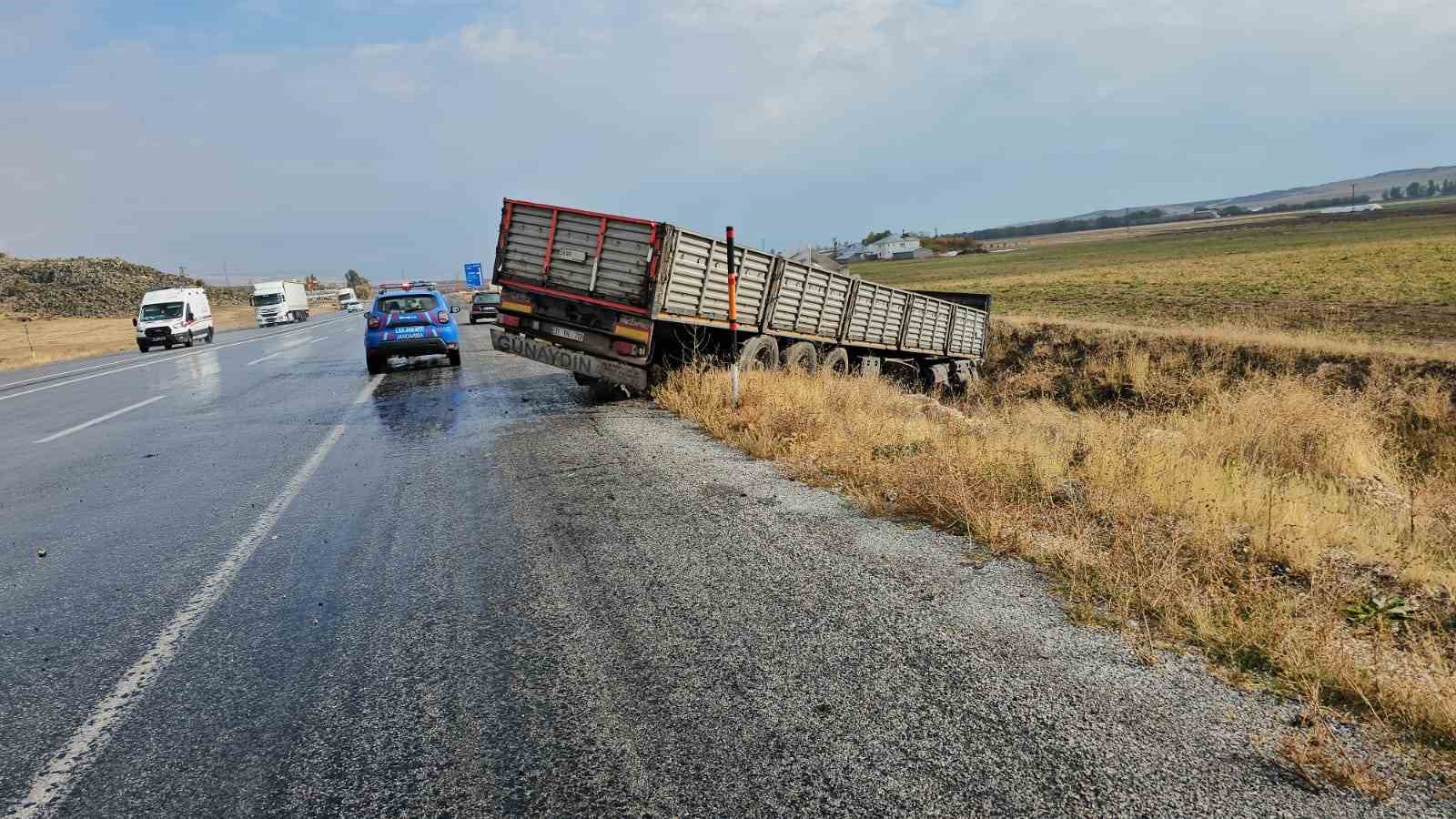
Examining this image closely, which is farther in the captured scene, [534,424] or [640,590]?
[534,424]

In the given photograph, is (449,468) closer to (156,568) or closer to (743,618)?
(156,568)

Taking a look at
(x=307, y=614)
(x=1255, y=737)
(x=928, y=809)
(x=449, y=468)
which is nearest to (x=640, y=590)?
(x=307, y=614)

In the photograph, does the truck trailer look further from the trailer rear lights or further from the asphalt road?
the asphalt road

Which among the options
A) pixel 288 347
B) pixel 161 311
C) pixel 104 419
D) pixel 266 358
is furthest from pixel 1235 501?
pixel 161 311

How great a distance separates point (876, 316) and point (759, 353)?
4.21 m

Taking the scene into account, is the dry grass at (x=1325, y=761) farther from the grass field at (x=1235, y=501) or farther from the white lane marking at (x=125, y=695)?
the white lane marking at (x=125, y=695)

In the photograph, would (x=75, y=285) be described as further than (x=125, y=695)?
Yes

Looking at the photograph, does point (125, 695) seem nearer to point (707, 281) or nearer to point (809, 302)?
point (707, 281)

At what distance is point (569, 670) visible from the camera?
131 inches

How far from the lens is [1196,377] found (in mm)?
18281

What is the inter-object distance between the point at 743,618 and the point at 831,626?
1.40 ft

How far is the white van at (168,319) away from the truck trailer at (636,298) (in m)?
24.1

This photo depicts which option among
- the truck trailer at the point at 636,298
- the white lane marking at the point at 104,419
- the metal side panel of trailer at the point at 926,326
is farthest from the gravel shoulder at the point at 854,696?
the metal side panel of trailer at the point at 926,326

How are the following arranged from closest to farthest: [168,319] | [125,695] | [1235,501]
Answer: [125,695], [1235,501], [168,319]
